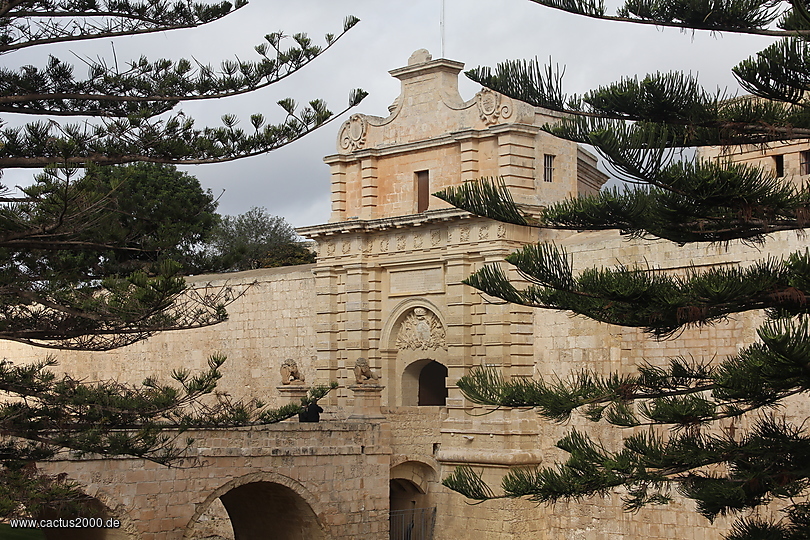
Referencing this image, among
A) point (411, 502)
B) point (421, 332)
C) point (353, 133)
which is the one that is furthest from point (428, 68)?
point (411, 502)

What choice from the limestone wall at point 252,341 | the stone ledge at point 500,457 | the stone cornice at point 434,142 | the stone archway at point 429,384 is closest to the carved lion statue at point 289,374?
the limestone wall at point 252,341

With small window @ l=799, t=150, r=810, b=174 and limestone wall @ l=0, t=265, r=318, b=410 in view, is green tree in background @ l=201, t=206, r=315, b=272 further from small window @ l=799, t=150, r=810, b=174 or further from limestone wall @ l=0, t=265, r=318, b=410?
small window @ l=799, t=150, r=810, b=174

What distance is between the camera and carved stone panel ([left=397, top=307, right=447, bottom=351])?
20.2 metres

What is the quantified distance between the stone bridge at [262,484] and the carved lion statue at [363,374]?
75cm

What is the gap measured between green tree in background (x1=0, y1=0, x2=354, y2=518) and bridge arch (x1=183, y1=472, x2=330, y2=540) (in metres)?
5.89

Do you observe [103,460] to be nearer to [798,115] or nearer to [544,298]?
[544,298]

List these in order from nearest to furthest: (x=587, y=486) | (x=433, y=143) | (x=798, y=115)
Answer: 1. (x=798, y=115)
2. (x=587, y=486)
3. (x=433, y=143)

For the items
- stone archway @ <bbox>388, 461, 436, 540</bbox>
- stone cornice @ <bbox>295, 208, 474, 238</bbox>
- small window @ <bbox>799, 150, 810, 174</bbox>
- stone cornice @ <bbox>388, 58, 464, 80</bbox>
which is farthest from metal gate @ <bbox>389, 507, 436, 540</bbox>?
small window @ <bbox>799, 150, 810, 174</bbox>

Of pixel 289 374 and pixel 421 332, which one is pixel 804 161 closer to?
pixel 421 332

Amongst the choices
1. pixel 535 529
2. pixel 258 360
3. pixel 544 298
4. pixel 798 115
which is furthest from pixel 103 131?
pixel 258 360

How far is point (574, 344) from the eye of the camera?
1838 cm

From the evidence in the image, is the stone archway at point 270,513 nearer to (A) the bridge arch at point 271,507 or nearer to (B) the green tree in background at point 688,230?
(A) the bridge arch at point 271,507

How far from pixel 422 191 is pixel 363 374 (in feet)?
11.3

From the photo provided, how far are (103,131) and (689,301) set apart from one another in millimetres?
5122
